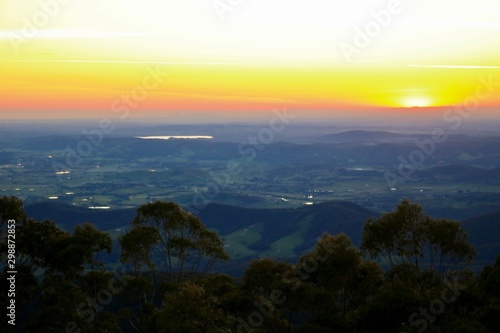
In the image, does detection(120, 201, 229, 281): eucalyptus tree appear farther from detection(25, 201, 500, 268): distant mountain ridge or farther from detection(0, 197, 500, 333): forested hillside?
detection(25, 201, 500, 268): distant mountain ridge

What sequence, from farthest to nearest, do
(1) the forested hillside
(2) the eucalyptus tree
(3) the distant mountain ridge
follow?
(3) the distant mountain ridge < (2) the eucalyptus tree < (1) the forested hillside

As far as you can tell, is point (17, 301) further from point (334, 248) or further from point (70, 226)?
point (70, 226)

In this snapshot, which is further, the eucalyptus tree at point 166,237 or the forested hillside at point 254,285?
the eucalyptus tree at point 166,237

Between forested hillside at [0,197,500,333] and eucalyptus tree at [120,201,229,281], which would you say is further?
eucalyptus tree at [120,201,229,281]

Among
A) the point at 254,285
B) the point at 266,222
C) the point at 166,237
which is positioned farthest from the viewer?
the point at 266,222

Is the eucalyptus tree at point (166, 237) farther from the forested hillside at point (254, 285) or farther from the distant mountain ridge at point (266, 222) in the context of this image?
the distant mountain ridge at point (266, 222)

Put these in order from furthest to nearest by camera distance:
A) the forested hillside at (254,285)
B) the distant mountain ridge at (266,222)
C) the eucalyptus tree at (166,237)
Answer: the distant mountain ridge at (266,222) < the eucalyptus tree at (166,237) < the forested hillside at (254,285)

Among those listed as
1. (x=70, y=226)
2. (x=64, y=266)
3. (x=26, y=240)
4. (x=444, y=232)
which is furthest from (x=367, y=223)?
(x=70, y=226)

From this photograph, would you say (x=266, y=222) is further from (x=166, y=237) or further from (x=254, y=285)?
(x=254, y=285)

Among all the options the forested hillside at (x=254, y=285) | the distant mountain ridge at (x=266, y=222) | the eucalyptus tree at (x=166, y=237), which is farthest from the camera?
the distant mountain ridge at (x=266, y=222)

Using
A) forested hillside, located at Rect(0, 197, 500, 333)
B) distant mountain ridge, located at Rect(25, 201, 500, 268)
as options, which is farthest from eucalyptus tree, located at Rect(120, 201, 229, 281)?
distant mountain ridge, located at Rect(25, 201, 500, 268)

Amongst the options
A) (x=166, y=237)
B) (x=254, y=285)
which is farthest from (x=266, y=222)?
(x=254, y=285)

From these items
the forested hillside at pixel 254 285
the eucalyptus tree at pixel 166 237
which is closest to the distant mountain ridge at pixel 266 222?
the eucalyptus tree at pixel 166 237
